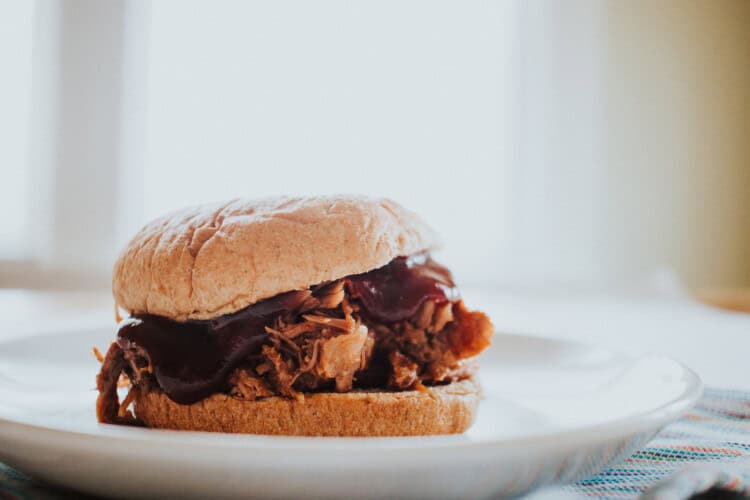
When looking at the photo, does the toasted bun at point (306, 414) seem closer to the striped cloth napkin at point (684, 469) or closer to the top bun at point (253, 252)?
the top bun at point (253, 252)

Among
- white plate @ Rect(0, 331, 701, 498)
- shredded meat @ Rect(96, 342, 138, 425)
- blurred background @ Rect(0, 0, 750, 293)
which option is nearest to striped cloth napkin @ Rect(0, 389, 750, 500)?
white plate @ Rect(0, 331, 701, 498)

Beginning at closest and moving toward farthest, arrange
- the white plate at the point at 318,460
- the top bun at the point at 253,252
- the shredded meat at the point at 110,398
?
the white plate at the point at 318,460 < the top bun at the point at 253,252 < the shredded meat at the point at 110,398

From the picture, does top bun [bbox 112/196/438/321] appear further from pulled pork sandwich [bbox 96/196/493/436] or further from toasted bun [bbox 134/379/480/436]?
toasted bun [bbox 134/379/480/436]

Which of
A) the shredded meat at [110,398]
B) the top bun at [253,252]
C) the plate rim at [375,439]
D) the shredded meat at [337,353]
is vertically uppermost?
the top bun at [253,252]

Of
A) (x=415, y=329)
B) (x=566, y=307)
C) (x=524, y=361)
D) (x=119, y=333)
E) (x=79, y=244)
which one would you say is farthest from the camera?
(x=79, y=244)

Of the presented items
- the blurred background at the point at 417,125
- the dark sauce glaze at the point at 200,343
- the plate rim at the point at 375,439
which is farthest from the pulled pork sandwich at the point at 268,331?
the blurred background at the point at 417,125

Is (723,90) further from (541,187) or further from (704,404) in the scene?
(704,404)

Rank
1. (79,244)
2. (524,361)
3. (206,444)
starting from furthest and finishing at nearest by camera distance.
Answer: (79,244), (524,361), (206,444)

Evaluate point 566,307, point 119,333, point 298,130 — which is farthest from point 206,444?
point 298,130

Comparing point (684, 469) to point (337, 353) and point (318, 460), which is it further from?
point (337, 353)
